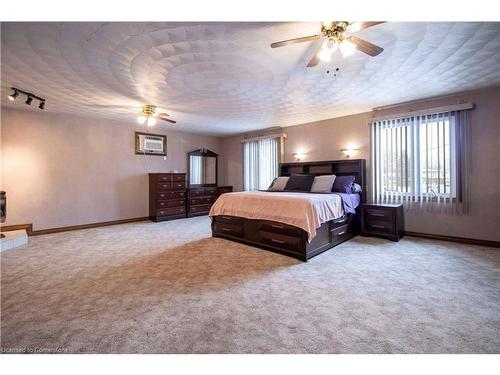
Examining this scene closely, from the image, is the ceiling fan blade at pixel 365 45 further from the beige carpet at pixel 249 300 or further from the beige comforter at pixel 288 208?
the beige carpet at pixel 249 300

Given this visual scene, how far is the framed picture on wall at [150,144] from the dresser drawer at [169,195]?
113 cm

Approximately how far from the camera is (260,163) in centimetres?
650

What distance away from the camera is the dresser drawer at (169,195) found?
18.8 feet

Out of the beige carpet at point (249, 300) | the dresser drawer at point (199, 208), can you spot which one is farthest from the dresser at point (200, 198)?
the beige carpet at point (249, 300)

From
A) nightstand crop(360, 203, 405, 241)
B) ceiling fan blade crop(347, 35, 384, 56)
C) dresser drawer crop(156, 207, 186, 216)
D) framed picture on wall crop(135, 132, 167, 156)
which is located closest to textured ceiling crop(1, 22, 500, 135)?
ceiling fan blade crop(347, 35, 384, 56)

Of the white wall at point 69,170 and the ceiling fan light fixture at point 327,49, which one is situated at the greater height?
the ceiling fan light fixture at point 327,49

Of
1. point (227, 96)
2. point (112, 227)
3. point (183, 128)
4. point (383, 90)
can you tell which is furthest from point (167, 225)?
point (383, 90)

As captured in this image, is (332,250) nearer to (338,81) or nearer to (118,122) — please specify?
(338,81)

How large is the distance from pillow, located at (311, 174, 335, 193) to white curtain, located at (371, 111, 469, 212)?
969mm

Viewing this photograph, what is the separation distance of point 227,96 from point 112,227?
150 inches

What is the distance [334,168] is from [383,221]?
1554mm

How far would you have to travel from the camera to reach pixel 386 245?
11.7 ft

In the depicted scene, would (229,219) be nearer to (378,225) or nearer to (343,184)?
(343,184)
